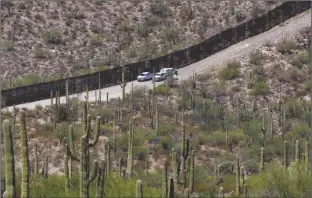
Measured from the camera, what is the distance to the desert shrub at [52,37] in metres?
53.2

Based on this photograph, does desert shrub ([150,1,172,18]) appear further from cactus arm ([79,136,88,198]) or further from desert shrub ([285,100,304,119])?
cactus arm ([79,136,88,198])

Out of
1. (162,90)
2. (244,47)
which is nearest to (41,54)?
(162,90)

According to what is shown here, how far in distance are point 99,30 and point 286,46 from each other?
16.9 meters

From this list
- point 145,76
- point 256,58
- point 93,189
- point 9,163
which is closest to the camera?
point 9,163

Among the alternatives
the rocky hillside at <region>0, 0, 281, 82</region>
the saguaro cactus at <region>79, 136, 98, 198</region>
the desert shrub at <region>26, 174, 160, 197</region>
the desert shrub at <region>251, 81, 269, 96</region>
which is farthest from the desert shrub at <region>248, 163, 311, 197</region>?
the rocky hillside at <region>0, 0, 281, 82</region>

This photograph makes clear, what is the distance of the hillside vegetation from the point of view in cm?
2038

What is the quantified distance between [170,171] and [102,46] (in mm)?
27814

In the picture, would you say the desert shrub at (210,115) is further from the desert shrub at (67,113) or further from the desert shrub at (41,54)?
the desert shrub at (41,54)

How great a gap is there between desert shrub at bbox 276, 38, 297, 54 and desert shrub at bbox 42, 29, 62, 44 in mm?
18146

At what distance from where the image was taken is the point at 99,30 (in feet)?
185

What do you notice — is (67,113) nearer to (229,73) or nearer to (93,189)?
(229,73)

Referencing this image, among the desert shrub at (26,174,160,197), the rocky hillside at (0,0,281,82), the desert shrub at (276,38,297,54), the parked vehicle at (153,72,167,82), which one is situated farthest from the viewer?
the rocky hillside at (0,0,281,82)

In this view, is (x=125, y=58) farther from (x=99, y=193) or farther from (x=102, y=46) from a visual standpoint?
(x=99, y=193)

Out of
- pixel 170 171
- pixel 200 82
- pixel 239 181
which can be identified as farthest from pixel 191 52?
pixel 239 181
